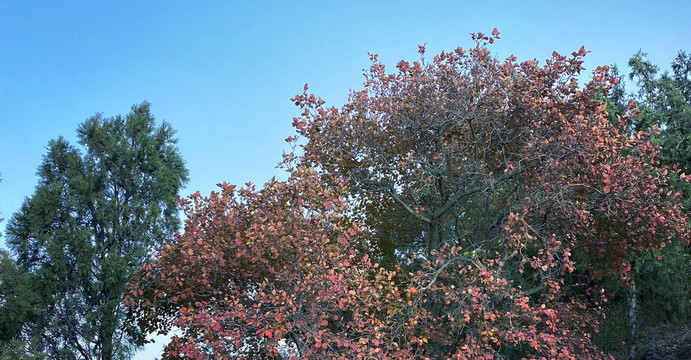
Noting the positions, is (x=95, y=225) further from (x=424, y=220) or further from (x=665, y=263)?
(x=665, y=263)

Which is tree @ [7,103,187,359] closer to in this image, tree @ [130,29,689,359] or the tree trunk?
tree @ [130,29,689,359]

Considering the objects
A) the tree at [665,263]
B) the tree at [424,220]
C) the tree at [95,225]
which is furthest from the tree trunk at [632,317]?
the tree at [95,225]

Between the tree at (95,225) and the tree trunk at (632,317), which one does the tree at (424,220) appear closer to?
the tree at (95,225)

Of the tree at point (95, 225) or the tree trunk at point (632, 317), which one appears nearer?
the tree at point (95, 225)

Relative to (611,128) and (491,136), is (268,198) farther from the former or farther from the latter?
(611,128)

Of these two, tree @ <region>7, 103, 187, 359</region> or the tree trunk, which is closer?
tree @ <region>7, 103, 187, 359</region>

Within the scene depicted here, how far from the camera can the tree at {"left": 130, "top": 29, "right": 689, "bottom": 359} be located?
10953 mm

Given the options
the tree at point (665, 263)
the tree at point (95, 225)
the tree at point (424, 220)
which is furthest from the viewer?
the tree at point (665, 263)

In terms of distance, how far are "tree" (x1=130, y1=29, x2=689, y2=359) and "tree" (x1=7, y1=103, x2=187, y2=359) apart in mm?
5087

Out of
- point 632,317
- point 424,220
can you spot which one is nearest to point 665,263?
point 632,317

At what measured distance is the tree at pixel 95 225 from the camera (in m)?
18.8

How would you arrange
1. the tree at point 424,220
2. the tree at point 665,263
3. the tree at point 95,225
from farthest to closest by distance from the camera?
the tree at point 665,263 < the tree at point 95,225 < the tree at point 424,220

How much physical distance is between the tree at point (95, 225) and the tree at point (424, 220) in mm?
5087

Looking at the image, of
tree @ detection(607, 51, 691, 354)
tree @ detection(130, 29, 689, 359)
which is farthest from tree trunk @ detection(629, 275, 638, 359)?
tree @ detection(130, 29, 689, 359)
